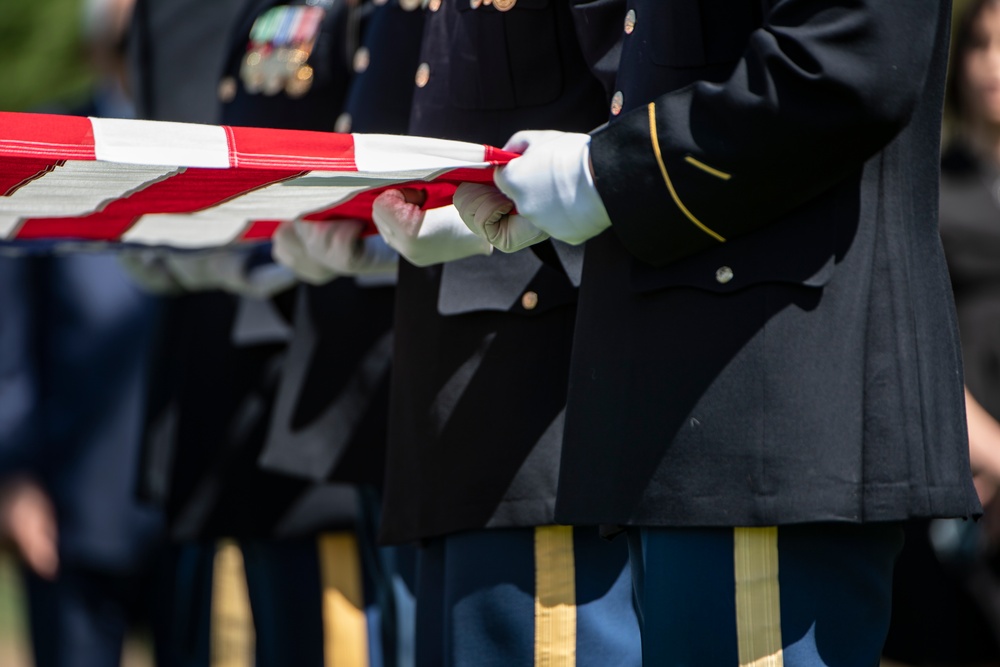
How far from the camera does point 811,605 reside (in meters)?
1.55

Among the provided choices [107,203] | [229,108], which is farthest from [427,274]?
[229,108]

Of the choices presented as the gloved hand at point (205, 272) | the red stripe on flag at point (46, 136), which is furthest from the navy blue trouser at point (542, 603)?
the gloved hand at point (205, 272)

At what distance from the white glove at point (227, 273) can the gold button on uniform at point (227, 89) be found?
301 mm

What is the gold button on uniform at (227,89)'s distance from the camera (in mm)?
3012

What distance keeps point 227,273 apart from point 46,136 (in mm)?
1561

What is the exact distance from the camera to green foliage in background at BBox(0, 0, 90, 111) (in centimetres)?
631

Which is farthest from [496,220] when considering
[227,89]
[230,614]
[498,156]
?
[230,614]

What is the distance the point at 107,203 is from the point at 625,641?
89 cm

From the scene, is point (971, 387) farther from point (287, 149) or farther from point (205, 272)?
point (287, 149)

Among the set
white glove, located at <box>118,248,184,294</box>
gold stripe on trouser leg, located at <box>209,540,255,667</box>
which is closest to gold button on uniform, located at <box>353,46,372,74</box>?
white glove, located at <box>118,248,184,294</box>

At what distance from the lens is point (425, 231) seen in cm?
193

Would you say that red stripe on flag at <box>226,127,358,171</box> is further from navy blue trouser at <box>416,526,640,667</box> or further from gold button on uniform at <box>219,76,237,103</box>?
gold button on uniform at <box>219,76,237,103</box>

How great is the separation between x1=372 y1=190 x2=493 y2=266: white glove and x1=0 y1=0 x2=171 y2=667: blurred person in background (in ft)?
7.45

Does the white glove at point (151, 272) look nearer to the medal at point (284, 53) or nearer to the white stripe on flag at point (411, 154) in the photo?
the medal at point (284, 53)
